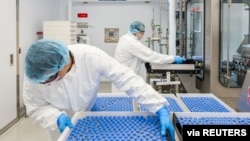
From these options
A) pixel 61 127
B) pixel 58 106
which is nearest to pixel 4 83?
pixel 58 106

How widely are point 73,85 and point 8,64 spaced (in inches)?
95.0

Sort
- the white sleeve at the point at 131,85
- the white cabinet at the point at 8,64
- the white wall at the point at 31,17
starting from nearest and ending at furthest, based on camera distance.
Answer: the white sleeve at the point at 131,85 < the white cabinet at the point at 8,64 < the white wall at the point at 31,17

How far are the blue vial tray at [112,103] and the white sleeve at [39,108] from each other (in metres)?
0.32

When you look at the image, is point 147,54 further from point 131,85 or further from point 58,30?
point 58,30

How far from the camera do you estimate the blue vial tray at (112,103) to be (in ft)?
5.97

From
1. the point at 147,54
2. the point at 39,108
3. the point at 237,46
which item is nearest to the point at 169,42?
the point at 147,54

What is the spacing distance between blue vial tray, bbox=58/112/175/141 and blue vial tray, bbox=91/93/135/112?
0.96 ft

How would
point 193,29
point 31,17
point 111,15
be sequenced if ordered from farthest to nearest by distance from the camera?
1. point 111,15
2. point 31,17
3. point 193,29

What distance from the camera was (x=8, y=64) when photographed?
3.67 meters

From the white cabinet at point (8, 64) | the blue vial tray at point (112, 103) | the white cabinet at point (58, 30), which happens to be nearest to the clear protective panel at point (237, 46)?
the blue vial tray at point (112, 103)

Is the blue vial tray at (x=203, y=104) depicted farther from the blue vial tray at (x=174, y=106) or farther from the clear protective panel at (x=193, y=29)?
the clear protective panel at (x=193, y=29)

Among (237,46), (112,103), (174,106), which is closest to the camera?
(174,106)

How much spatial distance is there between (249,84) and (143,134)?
0.84 meters

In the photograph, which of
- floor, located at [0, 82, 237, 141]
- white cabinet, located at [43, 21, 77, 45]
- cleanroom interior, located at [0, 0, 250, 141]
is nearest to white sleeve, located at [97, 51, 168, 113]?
cleanroom interior, located at [0, 0, 250, 141]
